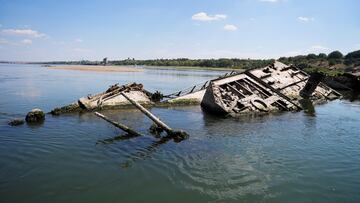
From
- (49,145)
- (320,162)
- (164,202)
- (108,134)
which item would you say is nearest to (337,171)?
(320,162)

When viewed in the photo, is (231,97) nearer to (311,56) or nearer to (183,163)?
(183,163)

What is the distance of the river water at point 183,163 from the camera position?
344 inches

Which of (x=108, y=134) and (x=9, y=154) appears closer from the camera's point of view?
(x=9, y=154)

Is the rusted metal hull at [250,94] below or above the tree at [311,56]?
below

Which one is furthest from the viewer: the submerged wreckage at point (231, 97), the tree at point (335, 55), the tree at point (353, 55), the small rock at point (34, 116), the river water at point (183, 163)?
the tree at point (335, 55)

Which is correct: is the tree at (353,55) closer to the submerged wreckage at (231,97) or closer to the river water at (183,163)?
the submerged wreckage at (231,97)

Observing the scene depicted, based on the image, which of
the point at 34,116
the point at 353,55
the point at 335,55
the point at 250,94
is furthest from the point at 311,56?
the point at 34,116

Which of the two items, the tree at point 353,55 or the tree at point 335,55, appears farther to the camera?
the tree at point 335,55

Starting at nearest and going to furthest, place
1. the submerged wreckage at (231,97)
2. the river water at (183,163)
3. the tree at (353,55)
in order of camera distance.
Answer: the river water at (183,163) → the submerged wreckage at (231,97) → the tree at (353,55)

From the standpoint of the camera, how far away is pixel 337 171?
10.7 meters

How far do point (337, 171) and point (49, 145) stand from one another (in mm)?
10283

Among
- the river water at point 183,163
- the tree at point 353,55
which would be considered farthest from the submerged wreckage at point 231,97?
the tree at point 353,55

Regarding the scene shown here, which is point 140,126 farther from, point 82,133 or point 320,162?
point 320,162

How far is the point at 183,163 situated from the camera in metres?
11.0
